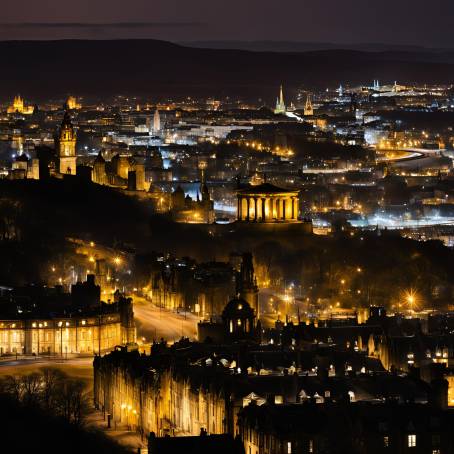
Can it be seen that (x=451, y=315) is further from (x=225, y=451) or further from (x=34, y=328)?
(x=225, y=451)

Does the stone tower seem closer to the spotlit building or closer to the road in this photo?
the road

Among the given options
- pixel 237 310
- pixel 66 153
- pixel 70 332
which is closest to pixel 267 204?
pixel 66 153

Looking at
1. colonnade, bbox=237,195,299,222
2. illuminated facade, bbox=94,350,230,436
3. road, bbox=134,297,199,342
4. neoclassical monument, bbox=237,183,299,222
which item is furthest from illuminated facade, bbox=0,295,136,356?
neoclassical monument, bbox=237,183,299,222

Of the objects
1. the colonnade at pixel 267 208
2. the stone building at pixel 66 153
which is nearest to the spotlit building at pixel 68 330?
the colonnade at pixel 267 208

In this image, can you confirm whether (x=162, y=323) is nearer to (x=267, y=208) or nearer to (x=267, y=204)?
(x=267, y=208)

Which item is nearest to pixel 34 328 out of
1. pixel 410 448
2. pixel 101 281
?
pixel 101 281
